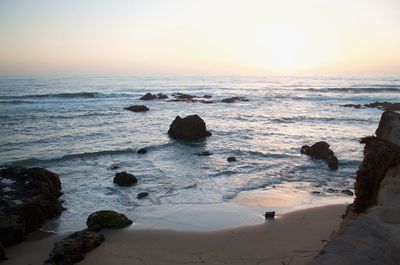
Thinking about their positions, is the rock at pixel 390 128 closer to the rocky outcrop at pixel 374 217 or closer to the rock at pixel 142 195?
the rocky outcrop at pixel 374 217

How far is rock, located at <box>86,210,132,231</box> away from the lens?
10.3m

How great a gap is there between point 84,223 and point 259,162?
398 inches

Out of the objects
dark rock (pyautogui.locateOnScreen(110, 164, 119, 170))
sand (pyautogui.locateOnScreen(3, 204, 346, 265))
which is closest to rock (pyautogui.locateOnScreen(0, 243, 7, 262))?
sand (pyautogui.locateOnScreen(3, 204, 346, 265))

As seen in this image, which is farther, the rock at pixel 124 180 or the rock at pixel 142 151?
the rock at pixel 142 151

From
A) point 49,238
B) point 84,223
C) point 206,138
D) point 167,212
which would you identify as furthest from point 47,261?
point 206,138

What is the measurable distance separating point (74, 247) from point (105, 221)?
1.87 m

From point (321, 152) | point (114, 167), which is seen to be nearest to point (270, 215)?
point (114, 167)

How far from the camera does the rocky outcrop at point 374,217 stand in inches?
202

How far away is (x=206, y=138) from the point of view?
84.3 feet

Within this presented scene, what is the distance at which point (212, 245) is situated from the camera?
9.35 metres

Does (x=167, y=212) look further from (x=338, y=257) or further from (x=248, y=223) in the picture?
(x=338, y=257)

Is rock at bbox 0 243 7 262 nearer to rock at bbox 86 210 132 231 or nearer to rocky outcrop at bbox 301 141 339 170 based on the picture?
rock at bbox 86 210 132 231

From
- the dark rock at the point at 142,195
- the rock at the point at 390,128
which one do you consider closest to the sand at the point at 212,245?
the rock at the point at 390,128

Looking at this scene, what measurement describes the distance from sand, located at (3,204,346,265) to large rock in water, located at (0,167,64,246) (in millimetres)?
448
